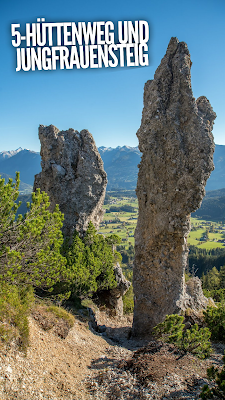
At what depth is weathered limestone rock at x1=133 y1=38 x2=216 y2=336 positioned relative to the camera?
14.5 m

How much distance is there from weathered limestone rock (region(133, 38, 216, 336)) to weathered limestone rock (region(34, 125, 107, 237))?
5.70 m

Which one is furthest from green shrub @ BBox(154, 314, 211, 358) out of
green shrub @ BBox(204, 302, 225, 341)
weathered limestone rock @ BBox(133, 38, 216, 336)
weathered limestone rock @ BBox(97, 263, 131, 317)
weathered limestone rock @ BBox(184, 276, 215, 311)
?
weathered limestone rock @ BBox(97, 263, 131, 317)

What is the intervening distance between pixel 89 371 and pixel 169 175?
1099 centimetres

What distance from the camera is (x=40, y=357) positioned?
32.2ft

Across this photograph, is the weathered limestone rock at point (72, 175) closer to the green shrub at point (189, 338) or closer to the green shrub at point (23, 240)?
the green shrub at point (23, 240)

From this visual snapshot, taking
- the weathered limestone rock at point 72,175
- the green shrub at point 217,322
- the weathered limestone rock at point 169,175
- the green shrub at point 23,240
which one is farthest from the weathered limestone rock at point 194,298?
the green shrub at point 23,240

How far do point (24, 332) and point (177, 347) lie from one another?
23.3ft

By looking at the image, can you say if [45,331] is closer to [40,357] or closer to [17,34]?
[40,357]

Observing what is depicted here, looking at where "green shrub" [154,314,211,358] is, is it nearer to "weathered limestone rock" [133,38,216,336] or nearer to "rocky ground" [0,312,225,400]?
"rocky ground" [0,312,225,400]

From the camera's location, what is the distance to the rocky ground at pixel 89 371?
834 centimetres

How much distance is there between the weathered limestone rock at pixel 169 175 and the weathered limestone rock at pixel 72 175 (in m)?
5.70

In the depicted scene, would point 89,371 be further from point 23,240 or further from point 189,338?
point 23,240

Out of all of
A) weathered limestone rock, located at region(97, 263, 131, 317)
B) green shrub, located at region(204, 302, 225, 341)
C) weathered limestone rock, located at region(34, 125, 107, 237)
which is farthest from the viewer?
weathered limestone rock, located at region(97, 263, 131, 317)

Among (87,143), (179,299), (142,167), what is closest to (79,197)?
(87,143)
